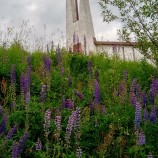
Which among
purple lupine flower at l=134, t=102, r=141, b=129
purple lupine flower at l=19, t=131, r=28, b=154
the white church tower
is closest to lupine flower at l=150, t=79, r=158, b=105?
purple lupine flower at l=134, t=102, r=141, b=129

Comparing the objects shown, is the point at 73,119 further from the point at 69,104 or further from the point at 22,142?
the point at 69,104

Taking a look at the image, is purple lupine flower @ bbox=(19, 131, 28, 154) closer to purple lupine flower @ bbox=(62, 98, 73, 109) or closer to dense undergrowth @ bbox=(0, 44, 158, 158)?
dense undergrowth @ bbox=(0, 44, 158, 158)

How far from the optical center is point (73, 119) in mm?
3896

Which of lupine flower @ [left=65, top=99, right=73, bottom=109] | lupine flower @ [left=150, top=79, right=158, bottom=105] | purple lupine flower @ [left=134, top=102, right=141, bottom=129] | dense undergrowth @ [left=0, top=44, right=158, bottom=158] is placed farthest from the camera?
lupine flower @ [left=150, top=79, right=158, bottom=105]

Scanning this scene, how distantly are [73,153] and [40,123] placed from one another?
823 mm

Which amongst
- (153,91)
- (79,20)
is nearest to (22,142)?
(153,91)

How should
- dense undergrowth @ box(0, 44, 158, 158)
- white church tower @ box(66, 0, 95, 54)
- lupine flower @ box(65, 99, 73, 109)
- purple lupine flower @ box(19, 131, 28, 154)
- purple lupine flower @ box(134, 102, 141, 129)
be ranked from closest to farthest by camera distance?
purple lupine flower @ box(19, 131, 28, 154) → dense undergrowth @ box(0, 44, 158, 158) → purple lupine flower @ box(134, 102, 141, 129) → lupine flower @ box(65, 99, 73, 109) → white church tower @ box(66, 0, 95, 54)

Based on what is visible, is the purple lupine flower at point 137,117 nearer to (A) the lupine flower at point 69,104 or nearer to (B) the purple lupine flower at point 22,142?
(A) the lupine flower at point 69,104

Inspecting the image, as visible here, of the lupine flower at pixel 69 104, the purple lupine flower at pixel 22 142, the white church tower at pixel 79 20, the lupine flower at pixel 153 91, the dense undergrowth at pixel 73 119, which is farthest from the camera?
the white church tower at pixel 79 20

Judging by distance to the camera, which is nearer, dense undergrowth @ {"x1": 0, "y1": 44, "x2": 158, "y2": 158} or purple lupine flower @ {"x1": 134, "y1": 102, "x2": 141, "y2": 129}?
dense undergrowth @ {"x1": 0, "y1": 44, "x2": 158, "y2": 158}

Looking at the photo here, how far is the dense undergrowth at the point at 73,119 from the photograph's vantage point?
410 centimetres

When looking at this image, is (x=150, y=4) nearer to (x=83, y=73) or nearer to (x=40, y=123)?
(x=83, y=73)

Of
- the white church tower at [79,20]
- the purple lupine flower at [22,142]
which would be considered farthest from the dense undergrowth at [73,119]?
the white church tower at [79,20]

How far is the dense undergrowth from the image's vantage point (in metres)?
4.10
